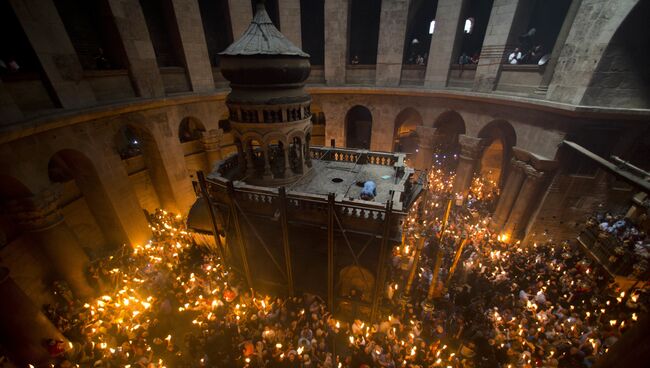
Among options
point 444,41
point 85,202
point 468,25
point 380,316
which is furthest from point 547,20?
point 85,202

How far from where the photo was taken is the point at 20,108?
9805 mm

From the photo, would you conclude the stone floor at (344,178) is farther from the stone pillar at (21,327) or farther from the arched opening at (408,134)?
the arched opening at (408,134)

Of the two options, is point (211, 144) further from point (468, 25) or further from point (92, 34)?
point (468, 25)

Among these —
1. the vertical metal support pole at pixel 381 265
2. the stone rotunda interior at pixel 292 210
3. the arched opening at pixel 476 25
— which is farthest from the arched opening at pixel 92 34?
the arched opening at pixel 476 25

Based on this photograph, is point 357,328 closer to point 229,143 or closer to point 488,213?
point 488,213

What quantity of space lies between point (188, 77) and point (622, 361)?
66.9ft

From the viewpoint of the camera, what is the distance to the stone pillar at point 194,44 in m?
14.4

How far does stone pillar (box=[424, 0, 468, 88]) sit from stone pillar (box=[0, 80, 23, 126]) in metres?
19.7

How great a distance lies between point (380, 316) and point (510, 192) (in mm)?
10515

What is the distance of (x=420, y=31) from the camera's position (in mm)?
20422

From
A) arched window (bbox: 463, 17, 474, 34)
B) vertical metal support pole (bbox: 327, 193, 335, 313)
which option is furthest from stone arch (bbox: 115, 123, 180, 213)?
arched window (bbox: 463, 17, 474, 34)

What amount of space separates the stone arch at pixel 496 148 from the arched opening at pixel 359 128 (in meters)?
9.72

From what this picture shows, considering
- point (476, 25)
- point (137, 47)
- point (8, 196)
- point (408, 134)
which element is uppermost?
point (476, 25)

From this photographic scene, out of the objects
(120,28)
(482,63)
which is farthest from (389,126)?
(120,28)
